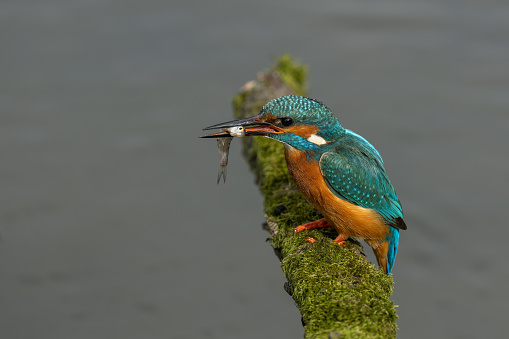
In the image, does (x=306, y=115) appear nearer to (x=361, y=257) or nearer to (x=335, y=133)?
(x=335, y=133)

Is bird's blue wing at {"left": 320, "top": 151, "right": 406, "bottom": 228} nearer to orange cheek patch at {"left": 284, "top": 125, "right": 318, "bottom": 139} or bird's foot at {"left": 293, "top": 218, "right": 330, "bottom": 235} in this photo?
orange cheek patch at {"left": 284, "top": 125, "right": 318, "bottom": 139}

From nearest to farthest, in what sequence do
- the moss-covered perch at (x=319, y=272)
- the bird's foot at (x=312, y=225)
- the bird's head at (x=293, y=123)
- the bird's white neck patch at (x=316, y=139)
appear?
the moss-covered perch at (x=319, y=272), the bird's head at (x=293, y=123), the bird's white neck patch at (x=316, y=139), the bird's foot at (x=312, y=225)

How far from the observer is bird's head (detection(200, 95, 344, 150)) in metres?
3.65

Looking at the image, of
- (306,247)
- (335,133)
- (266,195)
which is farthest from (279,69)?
(306,247)

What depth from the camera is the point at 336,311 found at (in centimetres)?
305

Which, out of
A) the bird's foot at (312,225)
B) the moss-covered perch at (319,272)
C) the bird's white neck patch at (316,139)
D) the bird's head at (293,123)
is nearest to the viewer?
the moss-covered perch at (319,272)

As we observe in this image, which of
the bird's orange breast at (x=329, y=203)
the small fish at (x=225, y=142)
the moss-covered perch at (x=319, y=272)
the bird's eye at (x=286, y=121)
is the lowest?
the moss-covered perch at (x=319, y=272)

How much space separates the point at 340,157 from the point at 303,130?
315 mm

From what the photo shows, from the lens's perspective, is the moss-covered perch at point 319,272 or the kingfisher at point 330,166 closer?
the moss-covered perch at point 319,272

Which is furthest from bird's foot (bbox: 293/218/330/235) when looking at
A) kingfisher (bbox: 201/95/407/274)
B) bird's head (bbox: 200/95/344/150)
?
bird's head (bbox: 200/95/344/150)

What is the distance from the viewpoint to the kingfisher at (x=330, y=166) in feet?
12.1

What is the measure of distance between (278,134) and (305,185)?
0.40 m

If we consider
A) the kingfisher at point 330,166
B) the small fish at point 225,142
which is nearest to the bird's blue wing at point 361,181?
the kingfisher at point 330,166

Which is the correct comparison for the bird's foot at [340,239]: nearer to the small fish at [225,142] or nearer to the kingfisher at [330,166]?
the kingfisher at [330,166]
